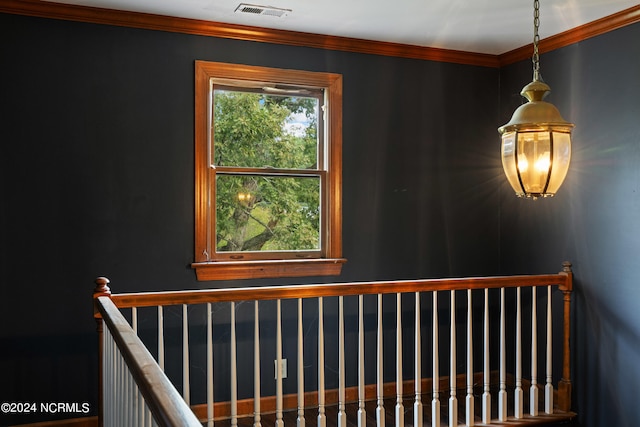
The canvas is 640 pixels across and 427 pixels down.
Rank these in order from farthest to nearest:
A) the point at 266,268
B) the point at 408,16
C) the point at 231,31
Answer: the point at 266,268, the point at 231,31, the point at 408,16

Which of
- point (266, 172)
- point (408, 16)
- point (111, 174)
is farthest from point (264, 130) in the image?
point (408, 16)

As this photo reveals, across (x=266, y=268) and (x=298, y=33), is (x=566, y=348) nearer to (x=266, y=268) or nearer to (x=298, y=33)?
(x=266, y=268)

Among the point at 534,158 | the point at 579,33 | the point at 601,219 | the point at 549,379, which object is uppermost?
the point at 579,33

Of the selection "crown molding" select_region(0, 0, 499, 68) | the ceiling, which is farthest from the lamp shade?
"crown molding" select_region(0, 0, 499, 68)

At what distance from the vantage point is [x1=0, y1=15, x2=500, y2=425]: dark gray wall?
3.66 m

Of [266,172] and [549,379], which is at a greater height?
[266,172]

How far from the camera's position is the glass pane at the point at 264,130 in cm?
415

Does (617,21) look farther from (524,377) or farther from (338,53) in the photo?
(524,377)

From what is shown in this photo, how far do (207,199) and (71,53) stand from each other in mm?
1162

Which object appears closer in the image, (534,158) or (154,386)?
(154,386)

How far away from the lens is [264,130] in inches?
167

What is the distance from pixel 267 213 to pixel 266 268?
0.37m

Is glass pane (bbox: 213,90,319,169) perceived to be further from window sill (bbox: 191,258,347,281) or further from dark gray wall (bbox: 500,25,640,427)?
dark gray wall (bbox: 500,25,640,427)

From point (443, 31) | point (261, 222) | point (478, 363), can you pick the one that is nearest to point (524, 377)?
point (478, 363)
